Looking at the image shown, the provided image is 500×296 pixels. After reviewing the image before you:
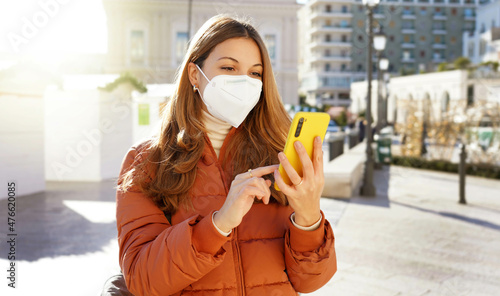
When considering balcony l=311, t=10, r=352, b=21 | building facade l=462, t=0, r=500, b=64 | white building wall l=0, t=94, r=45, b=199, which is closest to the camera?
white building wall l=0, t=94, r=45, b=199

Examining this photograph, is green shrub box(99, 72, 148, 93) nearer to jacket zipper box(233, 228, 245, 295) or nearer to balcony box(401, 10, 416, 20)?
jacket zipper box(233, 228, 245, 295)

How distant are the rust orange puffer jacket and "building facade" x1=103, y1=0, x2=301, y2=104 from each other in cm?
3488

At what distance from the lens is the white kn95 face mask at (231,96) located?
6.22 ft

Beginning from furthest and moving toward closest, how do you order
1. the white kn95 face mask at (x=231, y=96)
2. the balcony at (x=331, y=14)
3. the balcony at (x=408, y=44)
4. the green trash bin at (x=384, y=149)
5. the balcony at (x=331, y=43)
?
the balcony at (x=331, y=14) → the balcony at (x=408, y=44) → the balcony at (x=331, y=43) → the green trash bin at (x=384, y=149) → the white kn95 face mask at (x=231, y=96)

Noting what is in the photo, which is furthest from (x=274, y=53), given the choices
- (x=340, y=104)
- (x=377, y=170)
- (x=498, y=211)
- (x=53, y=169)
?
(x=340, y=104)

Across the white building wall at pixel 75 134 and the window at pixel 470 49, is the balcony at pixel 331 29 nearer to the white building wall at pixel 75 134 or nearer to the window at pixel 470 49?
the window at pixel 470 49

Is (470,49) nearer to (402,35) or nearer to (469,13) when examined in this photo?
(402,35)

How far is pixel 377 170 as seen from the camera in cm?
1589

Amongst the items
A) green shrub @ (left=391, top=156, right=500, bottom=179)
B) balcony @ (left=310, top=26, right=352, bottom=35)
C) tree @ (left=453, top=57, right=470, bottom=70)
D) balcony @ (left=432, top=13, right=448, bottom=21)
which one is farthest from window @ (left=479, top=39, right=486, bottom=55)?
green shrub @ (left=391, top=156, right=500, bottom=179)

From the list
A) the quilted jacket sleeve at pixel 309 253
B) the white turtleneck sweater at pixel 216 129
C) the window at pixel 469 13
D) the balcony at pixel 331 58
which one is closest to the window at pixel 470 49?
the window at pixel 469 13

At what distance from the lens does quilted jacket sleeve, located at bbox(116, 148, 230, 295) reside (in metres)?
1.58

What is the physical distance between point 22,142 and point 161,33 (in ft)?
91.8

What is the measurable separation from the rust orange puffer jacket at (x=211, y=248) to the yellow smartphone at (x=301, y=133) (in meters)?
0.28

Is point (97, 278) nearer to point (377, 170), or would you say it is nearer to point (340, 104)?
point (377, 170)
